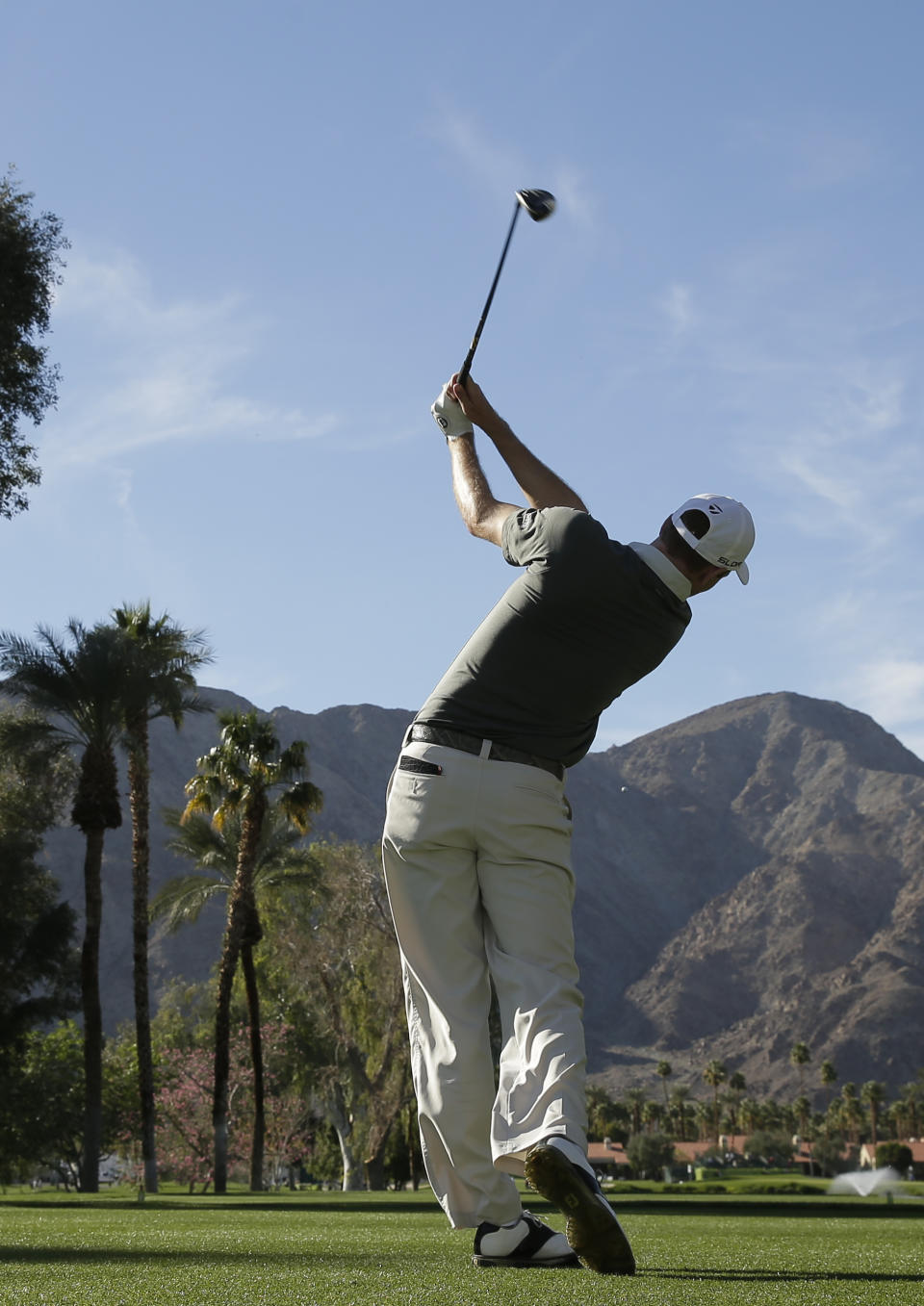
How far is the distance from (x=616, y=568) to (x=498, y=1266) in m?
1.93

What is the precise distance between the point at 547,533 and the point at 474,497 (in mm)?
526

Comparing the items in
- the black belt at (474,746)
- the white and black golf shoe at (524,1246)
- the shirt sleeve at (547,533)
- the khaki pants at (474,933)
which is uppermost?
the shirt sleeve at (547,533)

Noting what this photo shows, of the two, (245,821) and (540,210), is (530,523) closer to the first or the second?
(540,210)

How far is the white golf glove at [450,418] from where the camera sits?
459cm

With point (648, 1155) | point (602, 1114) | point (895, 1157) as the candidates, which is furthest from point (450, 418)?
point (602, 1114)

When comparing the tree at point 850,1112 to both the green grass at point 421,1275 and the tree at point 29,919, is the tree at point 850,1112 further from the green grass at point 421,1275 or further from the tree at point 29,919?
the green grass at point 421,1275

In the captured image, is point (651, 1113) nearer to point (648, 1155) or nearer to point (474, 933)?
point (648, 1155)

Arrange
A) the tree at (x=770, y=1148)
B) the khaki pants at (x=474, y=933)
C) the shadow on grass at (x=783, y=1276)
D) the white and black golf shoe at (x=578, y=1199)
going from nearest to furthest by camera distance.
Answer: the white and black golf shoe at (x=578, y=1199) → the shadow on grass at (x=783, y=1276) → the khaki pants at (x=474, y=933) → the tree at (x=770, y=1148)

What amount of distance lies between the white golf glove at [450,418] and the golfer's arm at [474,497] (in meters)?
0.03

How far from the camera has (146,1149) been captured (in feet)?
105

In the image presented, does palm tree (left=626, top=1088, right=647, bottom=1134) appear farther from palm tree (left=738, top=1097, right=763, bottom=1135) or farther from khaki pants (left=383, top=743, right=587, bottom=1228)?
khaki pants (left=383, top=743, right=587, bottom=1228)

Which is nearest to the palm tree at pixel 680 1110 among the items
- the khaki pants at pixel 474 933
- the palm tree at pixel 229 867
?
the palm tree at pixel 229 867

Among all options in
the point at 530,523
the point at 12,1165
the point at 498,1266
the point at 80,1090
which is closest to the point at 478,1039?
the point at 498,1266

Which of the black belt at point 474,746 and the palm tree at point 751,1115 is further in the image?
the palm tree at point 751,1115
